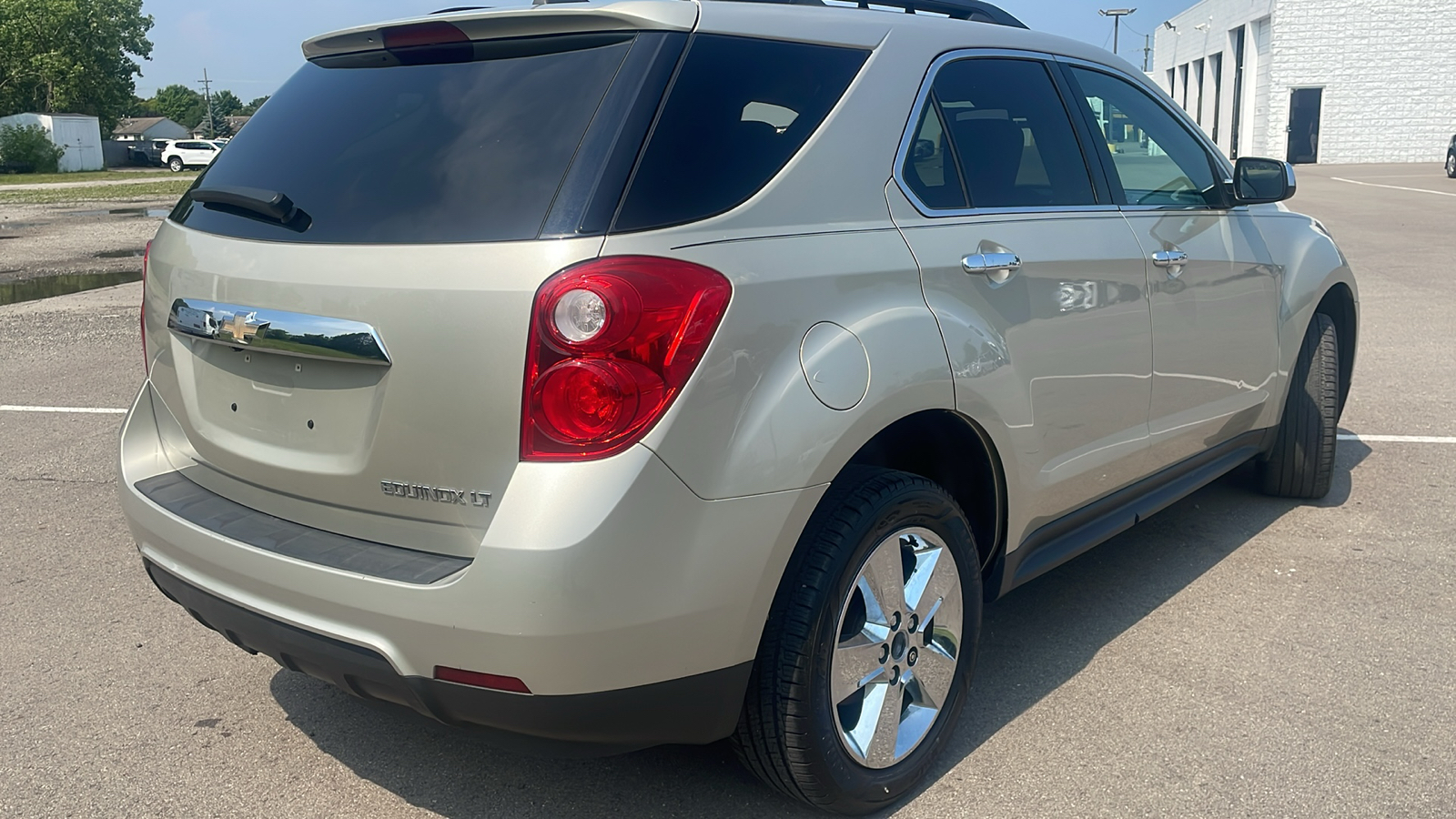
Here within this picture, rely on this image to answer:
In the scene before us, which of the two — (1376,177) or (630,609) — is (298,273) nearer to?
(630,609)

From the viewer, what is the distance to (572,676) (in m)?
2.19

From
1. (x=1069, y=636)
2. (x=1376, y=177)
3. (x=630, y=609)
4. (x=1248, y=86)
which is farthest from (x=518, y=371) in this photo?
(x=1248, y=86)

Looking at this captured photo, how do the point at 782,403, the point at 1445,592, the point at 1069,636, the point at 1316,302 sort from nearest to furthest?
the point at 782,403 → the point at 1069,636 → the point at 1445,592 → the point at 1316,302

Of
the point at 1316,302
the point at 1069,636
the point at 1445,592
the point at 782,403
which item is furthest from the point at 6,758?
the point at 1316,302

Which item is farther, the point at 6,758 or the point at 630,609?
the point at 6,758

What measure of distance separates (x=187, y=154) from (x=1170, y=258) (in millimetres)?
64309

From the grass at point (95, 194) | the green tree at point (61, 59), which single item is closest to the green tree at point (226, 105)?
the green tree at point (61, 59)

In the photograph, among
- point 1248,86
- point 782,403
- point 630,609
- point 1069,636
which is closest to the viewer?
point 630,609

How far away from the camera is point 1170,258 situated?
3674 millimetres

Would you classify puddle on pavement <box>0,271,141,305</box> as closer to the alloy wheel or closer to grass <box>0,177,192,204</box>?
the alloy wheel

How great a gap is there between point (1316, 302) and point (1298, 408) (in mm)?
442

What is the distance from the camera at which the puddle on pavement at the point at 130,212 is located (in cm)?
2463

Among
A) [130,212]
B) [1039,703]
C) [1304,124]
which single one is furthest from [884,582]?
[1304,124]

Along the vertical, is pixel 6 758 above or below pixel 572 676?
below
